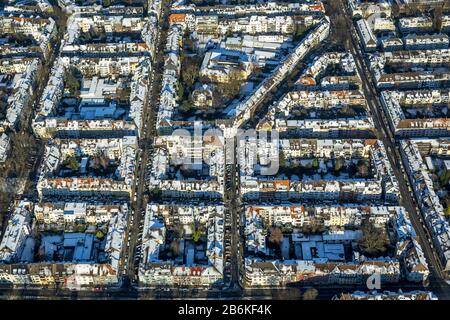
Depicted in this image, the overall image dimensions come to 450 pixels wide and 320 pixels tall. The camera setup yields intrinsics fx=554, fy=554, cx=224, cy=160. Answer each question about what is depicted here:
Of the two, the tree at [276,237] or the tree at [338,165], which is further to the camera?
the tree at [338,165]

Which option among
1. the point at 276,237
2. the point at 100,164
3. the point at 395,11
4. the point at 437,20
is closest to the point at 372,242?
the point at 276,237

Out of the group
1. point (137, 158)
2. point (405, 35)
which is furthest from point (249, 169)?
point (405, 35)

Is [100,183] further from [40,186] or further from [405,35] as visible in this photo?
[405,35]

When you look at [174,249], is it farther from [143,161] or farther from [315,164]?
[315,164]

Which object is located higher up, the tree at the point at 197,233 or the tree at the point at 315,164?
the tree at the point at 315,164

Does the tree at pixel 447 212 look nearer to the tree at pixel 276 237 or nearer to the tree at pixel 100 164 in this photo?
the tree at pixel 276 237

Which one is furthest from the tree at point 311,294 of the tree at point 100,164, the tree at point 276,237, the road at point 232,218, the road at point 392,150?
the tree at point 100,164

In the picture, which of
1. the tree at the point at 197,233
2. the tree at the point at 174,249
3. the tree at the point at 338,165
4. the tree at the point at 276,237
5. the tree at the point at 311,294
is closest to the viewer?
the tree at the point at 311,294

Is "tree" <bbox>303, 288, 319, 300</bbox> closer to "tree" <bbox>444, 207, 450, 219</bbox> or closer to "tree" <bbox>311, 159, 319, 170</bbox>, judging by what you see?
"tree" <bbox>311, 159, 319, 170</bbox>
